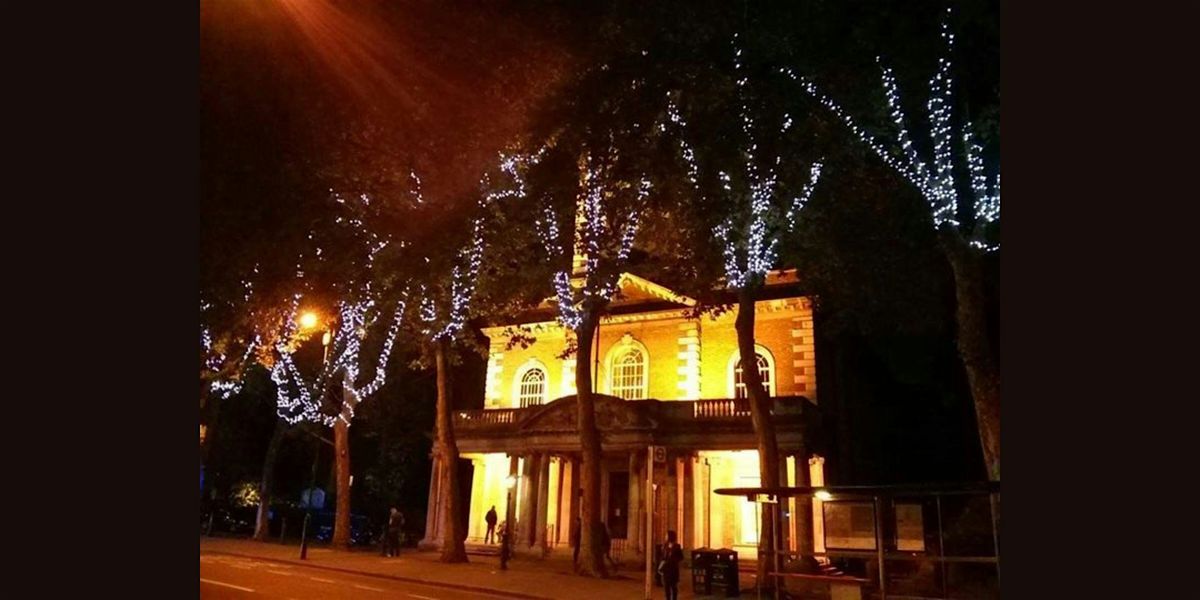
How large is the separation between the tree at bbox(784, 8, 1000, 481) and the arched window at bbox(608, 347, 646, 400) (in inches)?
570

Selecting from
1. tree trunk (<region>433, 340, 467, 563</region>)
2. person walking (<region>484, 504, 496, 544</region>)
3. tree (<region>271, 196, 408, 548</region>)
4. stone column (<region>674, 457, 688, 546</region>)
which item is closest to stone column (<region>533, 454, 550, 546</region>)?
person walking (<region>484, 504, 496, 544</region>)

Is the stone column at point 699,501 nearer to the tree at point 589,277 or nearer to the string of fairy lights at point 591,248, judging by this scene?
the tree at point 589,277

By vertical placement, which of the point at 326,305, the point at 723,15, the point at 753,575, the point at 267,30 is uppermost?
the point at 723,15

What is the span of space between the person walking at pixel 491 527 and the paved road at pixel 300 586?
25.2 feet

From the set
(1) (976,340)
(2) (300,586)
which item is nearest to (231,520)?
(2) (300,586)

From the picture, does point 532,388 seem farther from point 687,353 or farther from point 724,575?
point 724,575

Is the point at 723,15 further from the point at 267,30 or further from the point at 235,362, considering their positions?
the point at 235,362

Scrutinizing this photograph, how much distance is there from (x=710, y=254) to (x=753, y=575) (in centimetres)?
849

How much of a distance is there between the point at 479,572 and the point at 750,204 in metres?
11.7

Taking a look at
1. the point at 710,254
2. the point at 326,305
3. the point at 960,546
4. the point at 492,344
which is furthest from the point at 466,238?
the point at 492,344

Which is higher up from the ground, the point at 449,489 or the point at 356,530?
the point at 449,489

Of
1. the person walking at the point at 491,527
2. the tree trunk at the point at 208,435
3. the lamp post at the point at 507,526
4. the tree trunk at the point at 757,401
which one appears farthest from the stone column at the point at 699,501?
the tree trunk at the point at 208,435

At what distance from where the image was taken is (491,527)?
2703cm

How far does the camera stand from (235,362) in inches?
922
